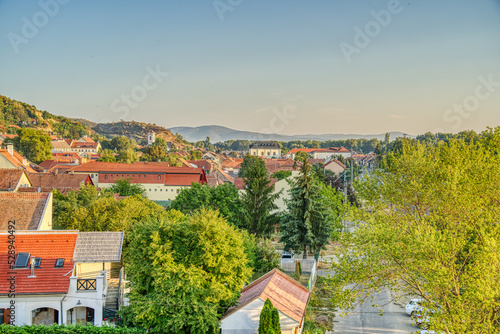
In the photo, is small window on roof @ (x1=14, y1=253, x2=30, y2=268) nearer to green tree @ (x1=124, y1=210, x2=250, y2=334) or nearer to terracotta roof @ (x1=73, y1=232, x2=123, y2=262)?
terracotta roof @ (x1=73, y1=232, x2=123, y2=262)

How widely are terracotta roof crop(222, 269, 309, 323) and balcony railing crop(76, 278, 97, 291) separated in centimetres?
592

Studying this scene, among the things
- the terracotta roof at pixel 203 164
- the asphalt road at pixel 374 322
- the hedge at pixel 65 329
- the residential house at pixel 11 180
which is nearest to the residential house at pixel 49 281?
the hedge at pixel 65 329

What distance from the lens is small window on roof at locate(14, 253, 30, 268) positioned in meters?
18.4

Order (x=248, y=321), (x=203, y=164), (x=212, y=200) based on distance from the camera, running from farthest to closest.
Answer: (x=203, y=164), (x=212, y=200), (x=248, y=321)

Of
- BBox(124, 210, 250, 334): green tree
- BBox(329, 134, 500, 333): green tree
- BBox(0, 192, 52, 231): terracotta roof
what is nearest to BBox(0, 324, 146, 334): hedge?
BBox(124, 210, 250, 334): green tree

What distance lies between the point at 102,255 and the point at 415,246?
14476mm

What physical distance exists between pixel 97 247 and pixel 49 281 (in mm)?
2975

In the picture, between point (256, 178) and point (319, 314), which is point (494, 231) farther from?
point (256, 178)

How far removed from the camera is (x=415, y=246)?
532 inches

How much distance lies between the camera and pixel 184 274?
1731cm

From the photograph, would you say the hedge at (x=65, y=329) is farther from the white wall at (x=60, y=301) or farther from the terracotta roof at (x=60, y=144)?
the terracotta roof at (x=60, y=144)

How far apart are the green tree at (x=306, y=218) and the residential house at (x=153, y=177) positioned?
3498 centimetres

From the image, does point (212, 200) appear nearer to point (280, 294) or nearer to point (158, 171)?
point (280, 294)

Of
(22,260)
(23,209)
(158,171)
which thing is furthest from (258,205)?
(158,171)
